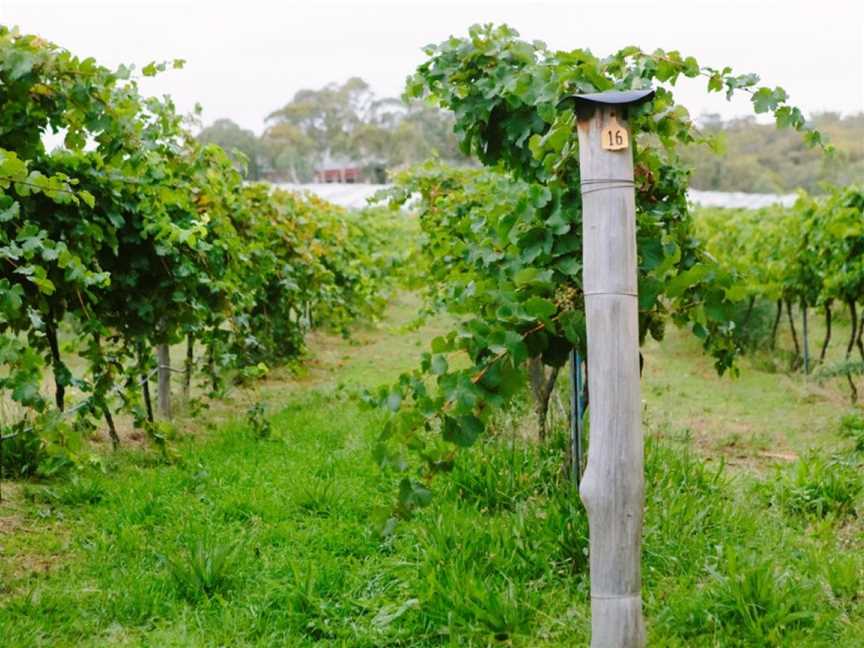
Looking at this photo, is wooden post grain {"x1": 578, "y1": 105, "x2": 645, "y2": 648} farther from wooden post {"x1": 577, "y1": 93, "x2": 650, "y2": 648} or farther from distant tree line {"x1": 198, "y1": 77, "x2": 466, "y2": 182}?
distant tree line {"x1": 198, "y1": 77, "x2": 466, "y2": 182}

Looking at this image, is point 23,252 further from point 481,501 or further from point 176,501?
point 481,501

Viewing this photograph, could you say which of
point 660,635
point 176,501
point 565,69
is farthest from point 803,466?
point 176,501

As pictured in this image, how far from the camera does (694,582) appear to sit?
3420mm

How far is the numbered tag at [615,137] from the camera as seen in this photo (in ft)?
7.98

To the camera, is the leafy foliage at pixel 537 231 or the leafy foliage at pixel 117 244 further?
the leafy foliage at pixel 117 244

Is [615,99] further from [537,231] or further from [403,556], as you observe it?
[403,556]

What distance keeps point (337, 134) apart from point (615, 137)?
45.8m

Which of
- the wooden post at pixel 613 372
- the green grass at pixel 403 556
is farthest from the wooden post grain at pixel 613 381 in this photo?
the green grass at pixel 403 556

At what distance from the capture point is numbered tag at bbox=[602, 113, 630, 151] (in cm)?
243

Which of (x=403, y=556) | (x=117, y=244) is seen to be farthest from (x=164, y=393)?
(x=403, y=556)

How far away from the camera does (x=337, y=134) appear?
154 ft

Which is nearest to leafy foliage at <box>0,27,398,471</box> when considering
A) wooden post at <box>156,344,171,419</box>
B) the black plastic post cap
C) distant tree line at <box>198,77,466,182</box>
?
wooden post at <box>156,344,171,419</box>

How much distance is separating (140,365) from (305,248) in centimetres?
350

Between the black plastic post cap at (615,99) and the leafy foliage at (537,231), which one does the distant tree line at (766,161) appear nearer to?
the leafy foliage at (537,231)
